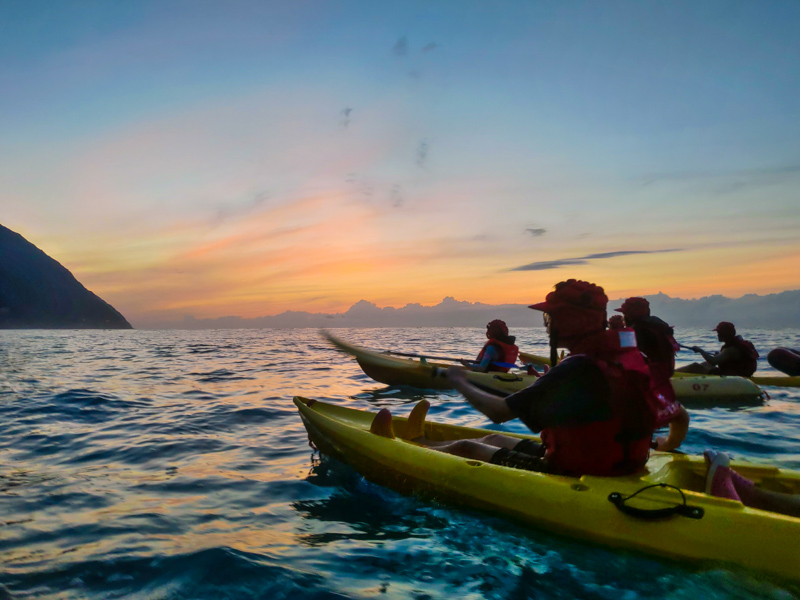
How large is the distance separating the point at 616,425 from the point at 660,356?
2.71 meters

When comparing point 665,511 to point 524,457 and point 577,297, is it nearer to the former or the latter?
point 524,457

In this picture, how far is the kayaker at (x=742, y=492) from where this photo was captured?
325 centimetres

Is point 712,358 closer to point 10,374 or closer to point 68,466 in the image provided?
point 68,466

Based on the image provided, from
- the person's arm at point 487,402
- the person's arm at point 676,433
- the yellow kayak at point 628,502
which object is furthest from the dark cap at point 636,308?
the person's arm at point 487,402

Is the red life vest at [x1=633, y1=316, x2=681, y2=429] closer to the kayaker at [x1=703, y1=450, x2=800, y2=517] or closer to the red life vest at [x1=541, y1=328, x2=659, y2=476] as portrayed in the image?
the kayaker at [x1=703, y1=450, x2=800, y2=517]

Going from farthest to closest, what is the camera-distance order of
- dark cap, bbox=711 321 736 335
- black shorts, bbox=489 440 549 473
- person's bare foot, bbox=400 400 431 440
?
dark cap, bbox=711 321 736 335 < person's bare foot, bbox=400 400 431 440 < black shorts, bbox=489 440 549 473

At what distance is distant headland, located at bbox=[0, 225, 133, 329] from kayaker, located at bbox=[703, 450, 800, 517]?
150654mm

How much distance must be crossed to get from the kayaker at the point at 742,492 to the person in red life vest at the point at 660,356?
0.63 m

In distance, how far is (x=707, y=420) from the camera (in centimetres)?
818

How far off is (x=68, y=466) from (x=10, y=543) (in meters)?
2.19

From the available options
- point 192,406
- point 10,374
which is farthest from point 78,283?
point 192,406

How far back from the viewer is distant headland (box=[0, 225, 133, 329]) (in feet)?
398

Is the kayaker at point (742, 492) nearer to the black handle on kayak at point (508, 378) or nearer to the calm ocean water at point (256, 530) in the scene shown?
the calm ocean water at point (256, 530)

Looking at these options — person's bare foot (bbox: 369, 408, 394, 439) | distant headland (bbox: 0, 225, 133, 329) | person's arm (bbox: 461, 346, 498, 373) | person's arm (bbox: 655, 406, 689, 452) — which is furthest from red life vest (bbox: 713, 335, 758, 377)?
distant headland (bbox: 0, 225, 133, 329)
